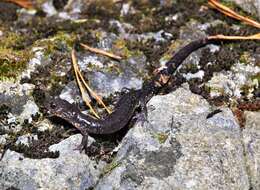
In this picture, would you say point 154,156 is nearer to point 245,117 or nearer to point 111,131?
point 111,131

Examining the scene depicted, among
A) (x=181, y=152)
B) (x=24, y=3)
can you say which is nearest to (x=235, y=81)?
(x=181, y=152)

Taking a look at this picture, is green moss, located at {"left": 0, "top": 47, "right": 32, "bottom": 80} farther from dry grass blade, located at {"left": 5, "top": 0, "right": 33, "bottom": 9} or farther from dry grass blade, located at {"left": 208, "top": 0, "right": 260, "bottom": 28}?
dry grass blade, located at {"left": 208, "top": 0, "right": 260, "bottom": 28}

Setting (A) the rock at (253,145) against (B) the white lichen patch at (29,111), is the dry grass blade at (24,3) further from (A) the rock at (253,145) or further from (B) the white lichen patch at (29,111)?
(A) the rock at (253,145)

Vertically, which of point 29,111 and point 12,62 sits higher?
point 12,62

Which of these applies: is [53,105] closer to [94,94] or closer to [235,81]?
[94,94]

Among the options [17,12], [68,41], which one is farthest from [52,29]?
[17,12]

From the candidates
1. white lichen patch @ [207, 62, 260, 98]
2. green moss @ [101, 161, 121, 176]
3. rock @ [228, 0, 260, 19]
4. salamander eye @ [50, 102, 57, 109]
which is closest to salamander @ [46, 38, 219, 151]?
Answer: salamander eye @ [50, 102, 57, 109]
